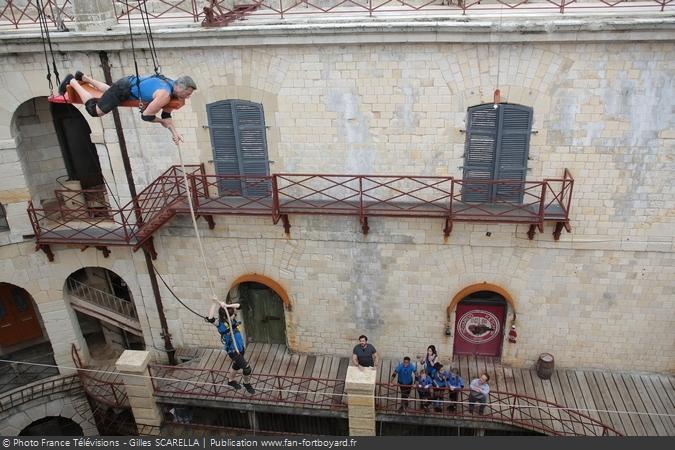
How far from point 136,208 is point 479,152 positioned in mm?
9002

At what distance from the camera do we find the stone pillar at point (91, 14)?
45.4 ft

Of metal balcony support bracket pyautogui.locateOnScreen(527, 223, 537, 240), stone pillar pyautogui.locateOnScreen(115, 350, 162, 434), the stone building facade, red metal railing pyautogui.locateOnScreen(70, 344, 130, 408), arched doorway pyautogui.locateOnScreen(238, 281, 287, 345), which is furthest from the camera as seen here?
arched doorway pyautogui.locateOnScreen(238, 281, 287, 345)

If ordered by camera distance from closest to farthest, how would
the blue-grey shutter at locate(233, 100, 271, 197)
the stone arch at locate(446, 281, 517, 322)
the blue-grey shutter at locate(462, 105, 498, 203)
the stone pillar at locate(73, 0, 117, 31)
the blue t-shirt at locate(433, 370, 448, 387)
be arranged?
the blue-grey shutter at locate(462, 105, 498, 203) < the stone pillar at locate(73, 0, 117, 31) < the blue-grey shutter at locate(233, 100, 271, 197) < the blue t-shirt at locate(433, 370, 448, 387) < the stone arch at locate(446, 281, 517, 322)

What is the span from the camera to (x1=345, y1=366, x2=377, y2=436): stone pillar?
14281 millimetres

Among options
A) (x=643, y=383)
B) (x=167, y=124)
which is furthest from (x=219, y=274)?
(x=643, y=383)

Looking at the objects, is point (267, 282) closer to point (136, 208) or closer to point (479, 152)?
point (136, 208)

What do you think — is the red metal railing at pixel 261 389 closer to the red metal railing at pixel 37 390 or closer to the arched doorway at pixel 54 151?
the red metal railing at pixel 37 390

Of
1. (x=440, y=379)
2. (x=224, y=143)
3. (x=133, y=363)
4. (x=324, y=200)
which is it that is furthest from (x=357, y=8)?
(x=133, y=363)

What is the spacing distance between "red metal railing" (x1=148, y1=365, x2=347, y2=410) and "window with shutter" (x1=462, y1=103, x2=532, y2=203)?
6.74m

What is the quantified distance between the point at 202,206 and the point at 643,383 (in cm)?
1332

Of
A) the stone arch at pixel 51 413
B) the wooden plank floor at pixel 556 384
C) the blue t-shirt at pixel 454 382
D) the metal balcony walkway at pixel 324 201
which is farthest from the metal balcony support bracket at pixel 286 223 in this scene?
the stone arch at pixel 51 413

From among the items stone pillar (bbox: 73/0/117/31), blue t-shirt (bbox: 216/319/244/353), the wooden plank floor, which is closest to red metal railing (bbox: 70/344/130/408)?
the wooden plank floor

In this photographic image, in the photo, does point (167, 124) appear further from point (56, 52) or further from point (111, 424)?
point (111, 424)

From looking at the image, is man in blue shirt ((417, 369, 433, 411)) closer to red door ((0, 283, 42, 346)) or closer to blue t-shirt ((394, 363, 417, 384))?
blue t-shirt ((394, 363, 417, 384))
